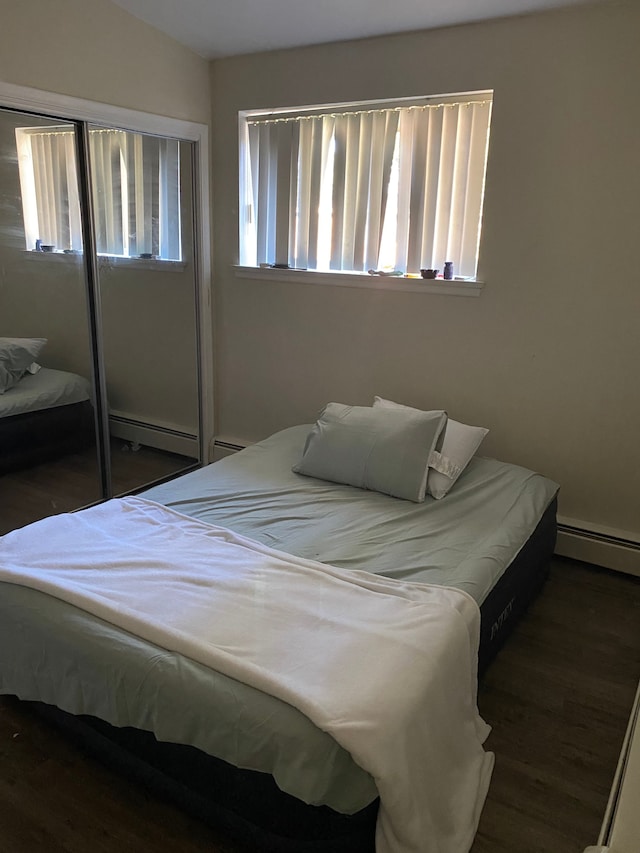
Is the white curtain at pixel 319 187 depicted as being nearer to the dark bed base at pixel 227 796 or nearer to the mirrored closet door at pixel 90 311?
the mirrored closet door at pixel 90 311

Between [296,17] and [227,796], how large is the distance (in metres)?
3.02

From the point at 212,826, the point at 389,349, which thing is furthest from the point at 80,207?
the point at 212,826

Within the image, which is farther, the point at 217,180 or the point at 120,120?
the point at 217,180

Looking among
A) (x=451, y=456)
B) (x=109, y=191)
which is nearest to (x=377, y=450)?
(x=451, y=456)

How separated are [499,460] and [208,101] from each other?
2448 millimetres

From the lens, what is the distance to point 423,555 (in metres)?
2.15

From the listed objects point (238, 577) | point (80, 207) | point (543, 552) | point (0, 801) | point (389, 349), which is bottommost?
point (0, 801)

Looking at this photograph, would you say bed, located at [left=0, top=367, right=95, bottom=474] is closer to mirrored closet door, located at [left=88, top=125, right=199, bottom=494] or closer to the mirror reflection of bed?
the mirror reflection of bed

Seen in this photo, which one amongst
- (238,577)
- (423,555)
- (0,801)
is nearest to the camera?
(0,801)

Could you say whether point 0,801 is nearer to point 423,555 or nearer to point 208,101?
point 423,555

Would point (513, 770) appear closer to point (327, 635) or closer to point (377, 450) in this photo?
point (327, 635)

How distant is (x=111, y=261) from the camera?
3189 mm

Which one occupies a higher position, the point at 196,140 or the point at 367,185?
the point at 196,140

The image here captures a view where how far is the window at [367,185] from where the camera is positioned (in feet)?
9.78
